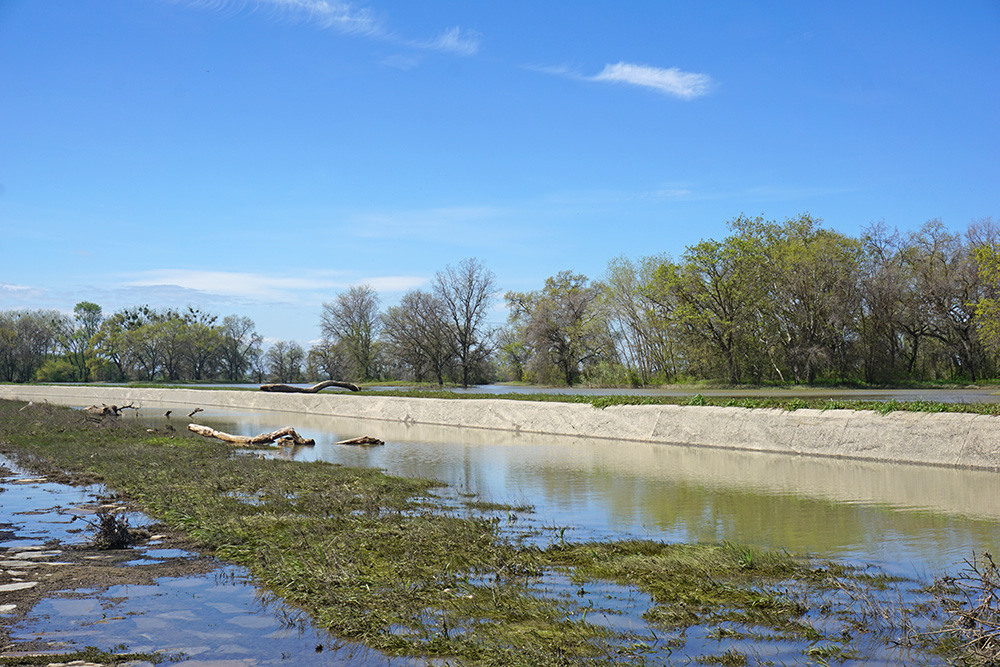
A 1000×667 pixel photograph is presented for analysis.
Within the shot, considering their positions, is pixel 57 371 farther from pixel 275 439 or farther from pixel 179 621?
pixel 179 621

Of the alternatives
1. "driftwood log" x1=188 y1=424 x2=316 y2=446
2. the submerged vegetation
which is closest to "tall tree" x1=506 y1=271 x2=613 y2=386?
"driftwood log" x1=188 y1=424 x2=316 y2=446

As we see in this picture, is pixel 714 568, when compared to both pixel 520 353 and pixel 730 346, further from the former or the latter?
pixel 520 353

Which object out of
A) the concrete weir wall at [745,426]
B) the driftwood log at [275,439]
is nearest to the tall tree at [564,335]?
the concrete weir wall at [745,426]

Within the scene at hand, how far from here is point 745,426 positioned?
1750cm

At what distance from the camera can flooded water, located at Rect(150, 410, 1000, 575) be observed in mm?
8445

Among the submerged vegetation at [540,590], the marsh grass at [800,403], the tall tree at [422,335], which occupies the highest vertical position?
the tall tree at [422,335]

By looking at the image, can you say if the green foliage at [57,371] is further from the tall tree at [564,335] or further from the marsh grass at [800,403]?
the marsh grass at [800,403]

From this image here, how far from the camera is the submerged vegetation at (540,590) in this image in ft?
16.6

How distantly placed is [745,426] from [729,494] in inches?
250

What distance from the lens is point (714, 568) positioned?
6887 mm

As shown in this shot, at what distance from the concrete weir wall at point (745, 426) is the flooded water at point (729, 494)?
1.65 ft

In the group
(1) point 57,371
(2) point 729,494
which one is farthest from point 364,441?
(1) point 57,371

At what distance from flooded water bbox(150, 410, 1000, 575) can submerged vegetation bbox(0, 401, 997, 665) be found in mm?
919

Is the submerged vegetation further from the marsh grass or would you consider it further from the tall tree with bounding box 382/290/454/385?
the tall tree with bounding box 382/290/454/385
